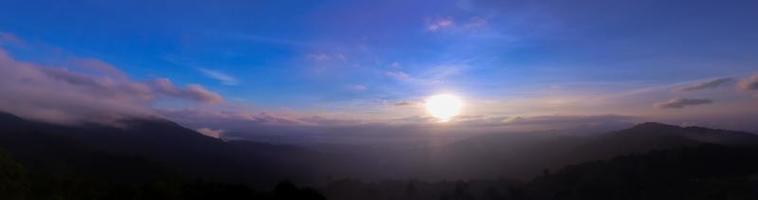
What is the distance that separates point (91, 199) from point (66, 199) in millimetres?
6066

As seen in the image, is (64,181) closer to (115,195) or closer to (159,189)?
(115,195)

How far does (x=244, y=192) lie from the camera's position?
152m

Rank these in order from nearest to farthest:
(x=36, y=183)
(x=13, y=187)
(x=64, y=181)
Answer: (x=13, y=187)
(x=36, y=183)
(x=64, y=181)

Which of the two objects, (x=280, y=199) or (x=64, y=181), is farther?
(x=64, y=181)

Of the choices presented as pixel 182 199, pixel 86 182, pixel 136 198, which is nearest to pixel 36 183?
pixel 86 182

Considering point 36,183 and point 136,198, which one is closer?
point 136,198

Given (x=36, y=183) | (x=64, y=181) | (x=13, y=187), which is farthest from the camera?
(x=64, y=181)

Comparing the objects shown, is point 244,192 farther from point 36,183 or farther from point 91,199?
point 36,183

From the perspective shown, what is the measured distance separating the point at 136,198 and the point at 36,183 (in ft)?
113

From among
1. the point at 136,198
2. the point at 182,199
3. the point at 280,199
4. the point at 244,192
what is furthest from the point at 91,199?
the point at 280,199

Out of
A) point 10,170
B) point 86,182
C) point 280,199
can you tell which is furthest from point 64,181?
point 280,199

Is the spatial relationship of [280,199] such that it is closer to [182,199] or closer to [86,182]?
[182,199]

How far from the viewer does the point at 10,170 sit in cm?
14525

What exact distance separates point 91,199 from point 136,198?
50.4 ft
